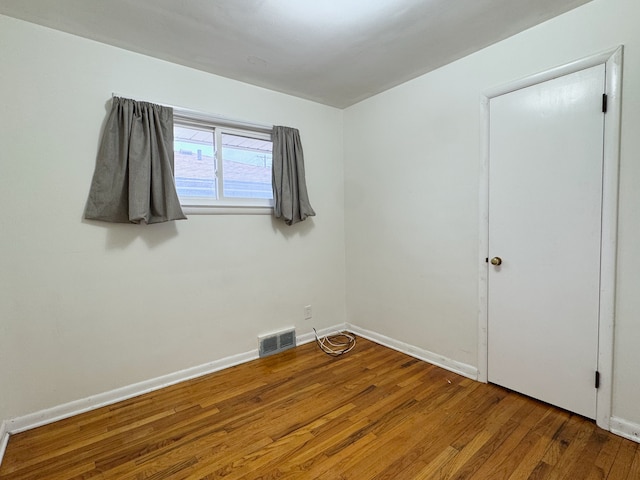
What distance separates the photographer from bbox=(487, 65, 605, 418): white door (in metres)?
1.83

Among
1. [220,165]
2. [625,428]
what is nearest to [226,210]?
[220,165]

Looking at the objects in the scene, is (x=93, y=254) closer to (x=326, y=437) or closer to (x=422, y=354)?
(x=326, y=437)

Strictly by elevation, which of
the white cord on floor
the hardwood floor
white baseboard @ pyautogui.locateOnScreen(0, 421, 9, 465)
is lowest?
the hardwood floor

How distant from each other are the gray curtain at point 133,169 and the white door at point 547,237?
7.67ft

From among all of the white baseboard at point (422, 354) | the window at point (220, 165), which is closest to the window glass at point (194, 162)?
the window at point (220, 165)

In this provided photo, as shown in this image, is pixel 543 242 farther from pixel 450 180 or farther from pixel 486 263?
pixel 450 180

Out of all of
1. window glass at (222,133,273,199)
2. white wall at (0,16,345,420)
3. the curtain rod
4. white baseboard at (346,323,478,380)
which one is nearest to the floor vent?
white wall at (0,16,345,420)

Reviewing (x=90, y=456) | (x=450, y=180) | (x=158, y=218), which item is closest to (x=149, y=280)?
(x=158, y=218)

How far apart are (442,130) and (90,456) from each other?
311 centimetres

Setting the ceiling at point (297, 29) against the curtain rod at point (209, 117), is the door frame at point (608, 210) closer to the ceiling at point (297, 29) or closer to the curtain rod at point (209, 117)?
the ceiling at point (297, 29)

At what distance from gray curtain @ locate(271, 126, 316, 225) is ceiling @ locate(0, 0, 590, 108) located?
55cm

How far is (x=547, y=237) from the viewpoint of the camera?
199 centimetres

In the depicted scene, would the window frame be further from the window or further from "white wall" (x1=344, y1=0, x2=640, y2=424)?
"white wall" (x1=344, y1=0, x2=640, y2=424)

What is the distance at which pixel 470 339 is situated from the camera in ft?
7.98
